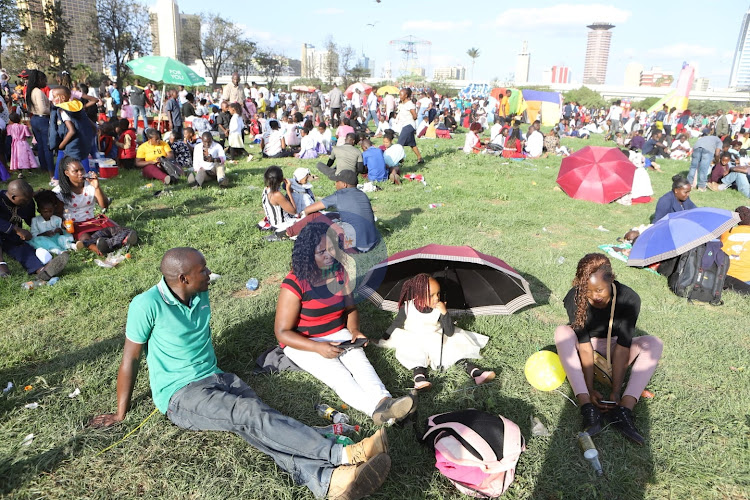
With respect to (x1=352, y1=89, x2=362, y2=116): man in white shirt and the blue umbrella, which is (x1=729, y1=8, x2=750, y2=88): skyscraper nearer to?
(x1=352, y1=89, x2=362, y2=116): man in white shirt

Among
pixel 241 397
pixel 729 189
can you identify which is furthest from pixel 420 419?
pixel 729 189

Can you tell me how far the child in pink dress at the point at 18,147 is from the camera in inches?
363

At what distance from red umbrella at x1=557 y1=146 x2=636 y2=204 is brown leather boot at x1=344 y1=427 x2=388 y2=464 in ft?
28.6

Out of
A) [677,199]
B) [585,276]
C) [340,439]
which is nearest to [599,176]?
[677,199]

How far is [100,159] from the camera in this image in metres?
9.57

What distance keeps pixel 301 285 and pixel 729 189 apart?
12.7 metres

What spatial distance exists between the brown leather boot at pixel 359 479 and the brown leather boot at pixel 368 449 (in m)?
0.05

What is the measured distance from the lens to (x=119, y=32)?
33.2m

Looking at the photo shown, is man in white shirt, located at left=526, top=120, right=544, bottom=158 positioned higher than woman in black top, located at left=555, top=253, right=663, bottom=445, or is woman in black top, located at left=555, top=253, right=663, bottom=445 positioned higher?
man in white shirt, located at left=526, top=120, right=544, bottom=158

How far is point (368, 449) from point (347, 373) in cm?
85

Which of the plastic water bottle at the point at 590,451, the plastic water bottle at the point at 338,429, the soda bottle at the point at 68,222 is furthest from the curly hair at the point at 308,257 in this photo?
the soda bottle at the point at 68,222

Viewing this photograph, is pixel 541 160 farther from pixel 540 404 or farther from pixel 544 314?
pixel 540 404

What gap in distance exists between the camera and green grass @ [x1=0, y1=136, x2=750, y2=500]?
2689 millimetres

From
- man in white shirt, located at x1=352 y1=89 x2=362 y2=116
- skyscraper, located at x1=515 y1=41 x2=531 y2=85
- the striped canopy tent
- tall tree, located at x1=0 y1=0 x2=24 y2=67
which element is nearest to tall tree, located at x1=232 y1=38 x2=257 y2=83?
tall tree, located at x1=0 y1=0 x2=24 y2=67
